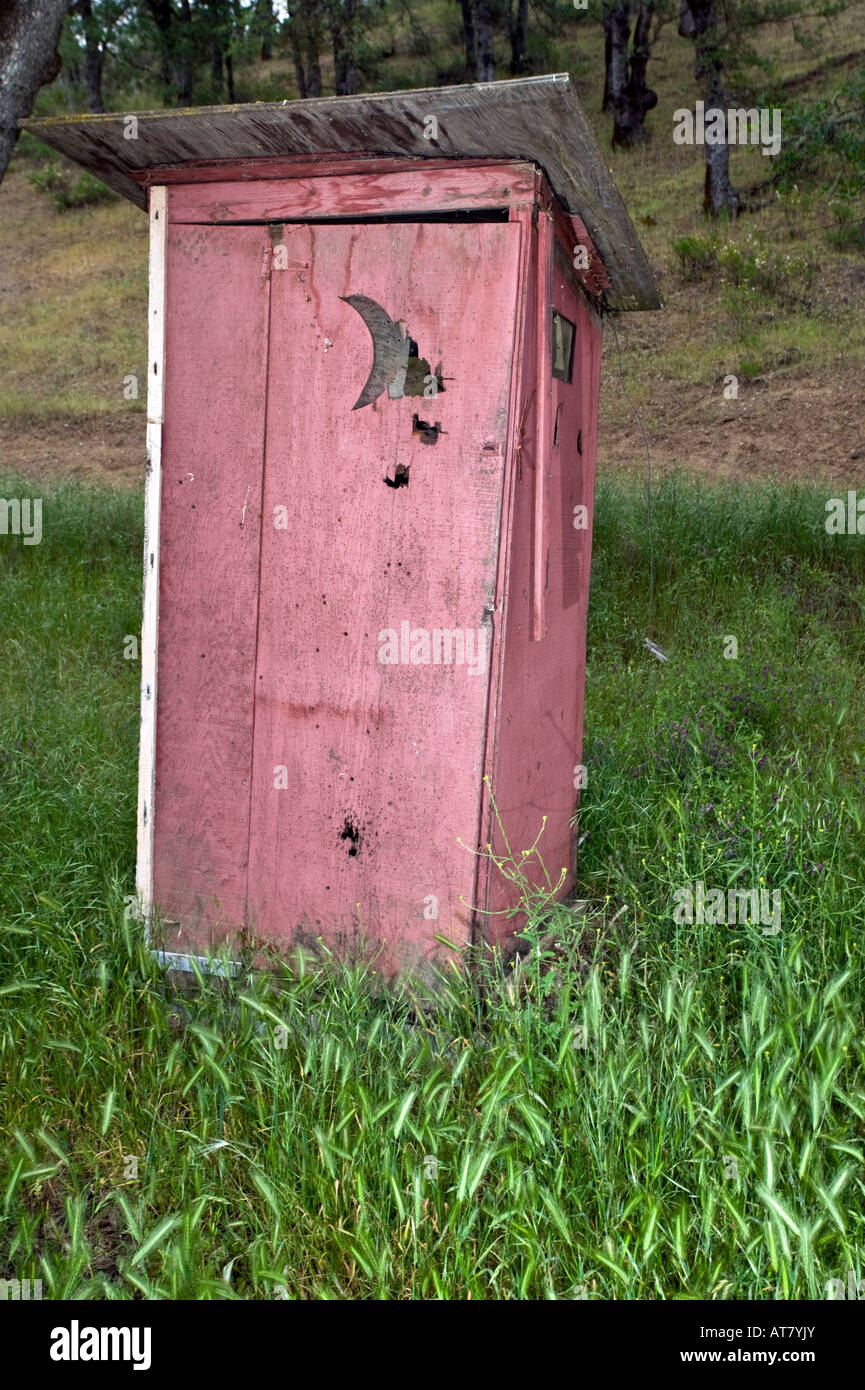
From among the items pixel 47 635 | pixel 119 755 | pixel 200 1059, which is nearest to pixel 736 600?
pixel 119 755

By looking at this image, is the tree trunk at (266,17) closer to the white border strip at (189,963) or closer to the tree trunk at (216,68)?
the tree trunk at (216,68)

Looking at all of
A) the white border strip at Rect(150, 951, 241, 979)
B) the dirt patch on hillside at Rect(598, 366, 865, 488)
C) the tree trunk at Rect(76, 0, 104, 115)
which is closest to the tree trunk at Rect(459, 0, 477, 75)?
the tree trunk at Rect(76, 0, 104, 115)

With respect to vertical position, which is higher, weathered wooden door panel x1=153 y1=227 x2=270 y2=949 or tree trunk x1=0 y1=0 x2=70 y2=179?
tree trunk x1=0 y1=0 x2=70 y2=179

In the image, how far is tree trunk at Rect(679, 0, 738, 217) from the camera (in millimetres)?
14852

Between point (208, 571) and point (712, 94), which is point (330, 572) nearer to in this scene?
point (208, 571)

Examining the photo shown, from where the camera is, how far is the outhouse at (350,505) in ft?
9.11

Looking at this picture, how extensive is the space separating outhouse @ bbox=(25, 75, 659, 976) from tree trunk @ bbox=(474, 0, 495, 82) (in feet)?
63.0

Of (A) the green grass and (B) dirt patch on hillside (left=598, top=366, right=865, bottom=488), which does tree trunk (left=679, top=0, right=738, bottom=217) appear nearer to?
(B) dirt patch on hillside (left=598, top=366, right=865, bottom=488)

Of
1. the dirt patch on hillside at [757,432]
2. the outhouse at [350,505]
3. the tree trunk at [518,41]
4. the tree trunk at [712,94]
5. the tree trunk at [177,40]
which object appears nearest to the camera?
the outhouse at [350,505]

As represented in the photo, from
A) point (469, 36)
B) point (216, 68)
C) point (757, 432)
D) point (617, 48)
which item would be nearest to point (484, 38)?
point (617, 48)

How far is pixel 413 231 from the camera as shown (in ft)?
9.21

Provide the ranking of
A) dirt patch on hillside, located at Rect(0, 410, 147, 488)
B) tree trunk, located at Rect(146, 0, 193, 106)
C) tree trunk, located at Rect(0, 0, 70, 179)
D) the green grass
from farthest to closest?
1. tree trunk, located at Rect(146, 0, 193, 106)
2. dirt patch on hillside, located at Rect(0, 410, 147, 488)
3. tree trunk, located at Rect(0, 0, 70, 179)
4. the green grass

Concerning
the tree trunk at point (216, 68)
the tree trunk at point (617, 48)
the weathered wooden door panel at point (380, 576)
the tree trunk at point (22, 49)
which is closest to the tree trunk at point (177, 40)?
the tree trunk at point (216, 68)

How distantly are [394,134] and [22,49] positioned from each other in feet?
15.0
